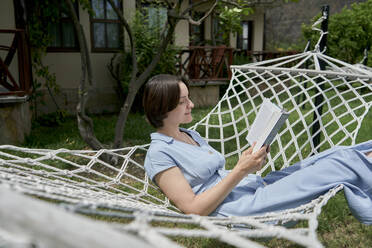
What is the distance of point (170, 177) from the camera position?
153cm

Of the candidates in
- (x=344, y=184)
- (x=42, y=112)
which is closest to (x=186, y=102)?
(x=344, y=184)

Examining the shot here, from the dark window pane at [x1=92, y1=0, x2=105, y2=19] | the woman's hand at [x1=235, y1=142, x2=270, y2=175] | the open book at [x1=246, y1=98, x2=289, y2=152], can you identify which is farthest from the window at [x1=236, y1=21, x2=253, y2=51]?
the woman's hand at [x1=235, y1=142, x2=270, y2=175]

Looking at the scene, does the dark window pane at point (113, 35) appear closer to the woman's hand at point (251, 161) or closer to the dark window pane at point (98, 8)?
the dark window pane at point (98, 8)

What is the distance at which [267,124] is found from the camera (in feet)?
5.42

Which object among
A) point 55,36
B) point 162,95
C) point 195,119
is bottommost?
point 195,119

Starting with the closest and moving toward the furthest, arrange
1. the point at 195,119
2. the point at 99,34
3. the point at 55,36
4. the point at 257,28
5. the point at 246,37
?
the point at 195,119 → the point at 55,36 → the point at 99,34 → the point at 257,28 → the point at 246,37

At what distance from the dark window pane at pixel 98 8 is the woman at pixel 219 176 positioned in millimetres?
5295

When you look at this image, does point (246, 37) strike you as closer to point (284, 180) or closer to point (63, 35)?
point (63, 35)

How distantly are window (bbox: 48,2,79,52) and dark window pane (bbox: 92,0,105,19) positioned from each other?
0.32m

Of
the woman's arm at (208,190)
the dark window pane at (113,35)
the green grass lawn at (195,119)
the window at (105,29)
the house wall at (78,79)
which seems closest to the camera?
the woman's arm at (208,190)

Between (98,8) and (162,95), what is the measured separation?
5.38m

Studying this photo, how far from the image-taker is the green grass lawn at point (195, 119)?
Result: 84.2 inches

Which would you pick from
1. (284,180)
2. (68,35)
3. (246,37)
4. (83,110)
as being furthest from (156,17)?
(284,180)

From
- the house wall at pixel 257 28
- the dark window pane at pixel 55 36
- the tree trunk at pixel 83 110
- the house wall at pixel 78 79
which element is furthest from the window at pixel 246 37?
the tree trunk at pixel 83 110
